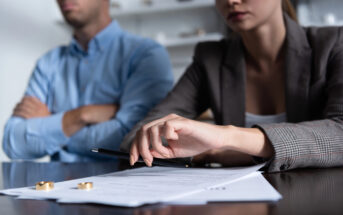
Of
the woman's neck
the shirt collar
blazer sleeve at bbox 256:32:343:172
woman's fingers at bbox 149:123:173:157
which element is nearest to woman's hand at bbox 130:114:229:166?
woman's fingers at bbox 149:123:173:157

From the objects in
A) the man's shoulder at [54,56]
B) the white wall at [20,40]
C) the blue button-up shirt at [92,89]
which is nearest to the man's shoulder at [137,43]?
the blue button-up shirt at [92,89]

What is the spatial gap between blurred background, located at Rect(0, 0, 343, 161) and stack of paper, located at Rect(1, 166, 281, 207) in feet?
7.28

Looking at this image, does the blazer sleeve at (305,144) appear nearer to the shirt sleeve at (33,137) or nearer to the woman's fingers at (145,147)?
the woman's fingers at (145,147)

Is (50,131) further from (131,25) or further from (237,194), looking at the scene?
(131,25)

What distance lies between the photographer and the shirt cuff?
1431 mm

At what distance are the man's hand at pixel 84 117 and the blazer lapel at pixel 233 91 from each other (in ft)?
1.56

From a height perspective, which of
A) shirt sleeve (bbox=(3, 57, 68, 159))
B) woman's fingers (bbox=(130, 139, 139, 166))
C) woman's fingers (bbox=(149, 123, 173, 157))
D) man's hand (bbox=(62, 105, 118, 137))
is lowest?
shirt sleeve (bbox=(3, 57, 68, 159))

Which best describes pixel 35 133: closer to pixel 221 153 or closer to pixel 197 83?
pixel 197 83

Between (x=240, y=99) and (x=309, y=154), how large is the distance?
41cm

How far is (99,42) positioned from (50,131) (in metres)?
0.44

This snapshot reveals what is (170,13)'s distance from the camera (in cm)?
307

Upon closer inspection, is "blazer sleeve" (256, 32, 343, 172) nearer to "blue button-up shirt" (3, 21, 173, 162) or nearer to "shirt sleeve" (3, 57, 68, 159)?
"blue button-up shirt" (3, 21, 173, 162)

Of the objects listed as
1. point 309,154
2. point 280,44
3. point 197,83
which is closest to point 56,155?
point 197,83

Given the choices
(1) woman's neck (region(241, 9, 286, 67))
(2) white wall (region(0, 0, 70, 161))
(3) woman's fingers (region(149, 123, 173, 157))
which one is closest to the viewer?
(3) woman's fingers (region(149, 123, 173, 157))
